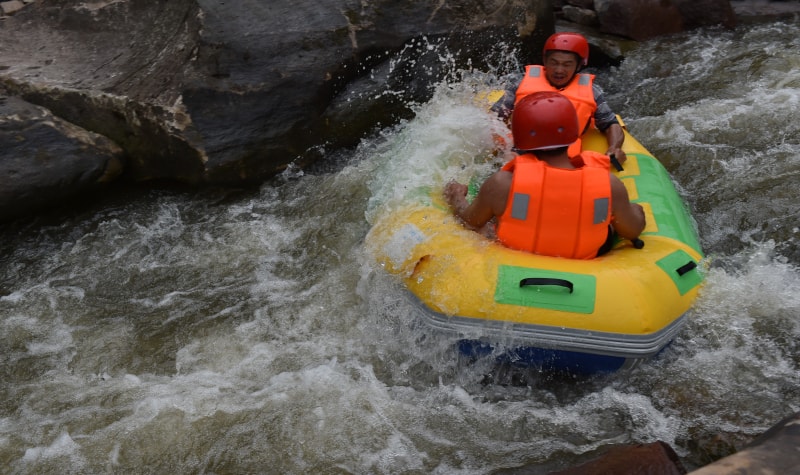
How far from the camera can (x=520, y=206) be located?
3516 mm

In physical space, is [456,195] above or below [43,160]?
below

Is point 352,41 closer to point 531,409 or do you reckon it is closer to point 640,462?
point 531,409

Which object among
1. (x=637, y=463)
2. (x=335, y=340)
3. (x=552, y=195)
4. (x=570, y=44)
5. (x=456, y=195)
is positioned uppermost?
(x=570, y=44)

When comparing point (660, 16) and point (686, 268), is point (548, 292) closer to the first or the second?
point (686, 268)

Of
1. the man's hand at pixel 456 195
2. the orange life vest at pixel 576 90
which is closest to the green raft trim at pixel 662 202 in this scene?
the orange life vest at pixel 576 90

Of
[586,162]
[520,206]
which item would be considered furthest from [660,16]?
[520,206]

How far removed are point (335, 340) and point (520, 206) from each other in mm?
1307

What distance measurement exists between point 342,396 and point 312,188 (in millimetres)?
2280

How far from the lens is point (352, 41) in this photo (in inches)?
224

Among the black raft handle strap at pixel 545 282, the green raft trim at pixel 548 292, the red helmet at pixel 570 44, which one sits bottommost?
the green raft trim at pixel 548 292

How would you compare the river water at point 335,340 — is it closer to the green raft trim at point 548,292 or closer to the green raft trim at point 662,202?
the green raft trim at point 662,202

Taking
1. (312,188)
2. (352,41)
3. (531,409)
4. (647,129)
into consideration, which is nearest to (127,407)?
(531,409)

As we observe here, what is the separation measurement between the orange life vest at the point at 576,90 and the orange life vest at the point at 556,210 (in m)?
1.32

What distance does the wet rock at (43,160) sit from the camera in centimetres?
496
